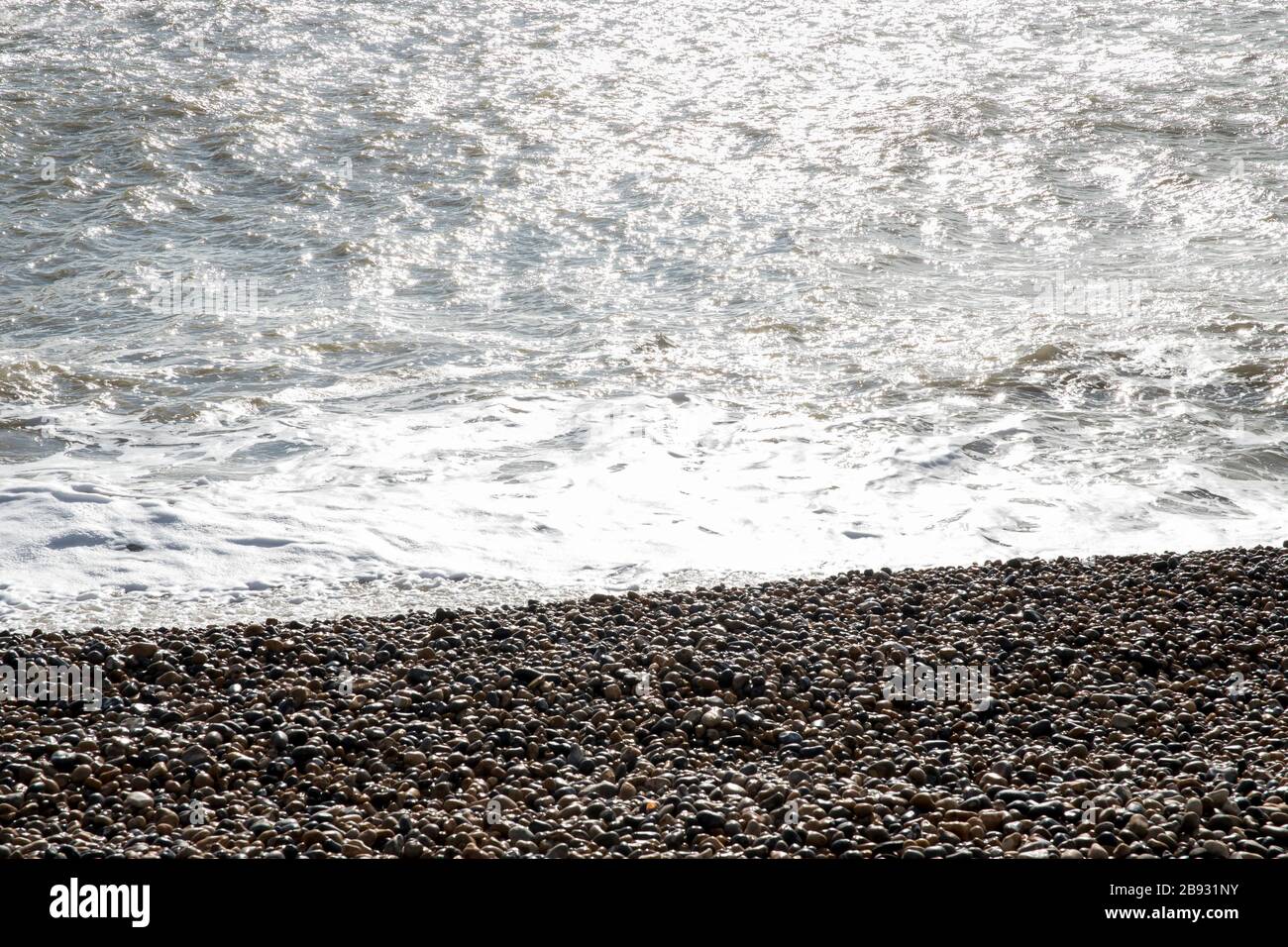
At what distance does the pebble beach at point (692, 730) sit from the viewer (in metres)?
4.13

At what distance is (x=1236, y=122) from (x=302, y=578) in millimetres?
21100

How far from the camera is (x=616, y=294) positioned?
14820 millimetres

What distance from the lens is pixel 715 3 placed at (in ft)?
86.4

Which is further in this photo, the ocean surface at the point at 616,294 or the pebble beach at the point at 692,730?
the ocean surface at the point at 616,294

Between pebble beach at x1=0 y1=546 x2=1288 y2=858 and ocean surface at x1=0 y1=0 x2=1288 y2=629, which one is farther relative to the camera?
ocean surface at x1=0 y1=0 x2=1288 y2=629

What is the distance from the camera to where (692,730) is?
5.16 meters

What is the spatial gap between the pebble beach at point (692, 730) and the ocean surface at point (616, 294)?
112 cm

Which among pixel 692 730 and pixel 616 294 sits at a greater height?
pixel 616 294

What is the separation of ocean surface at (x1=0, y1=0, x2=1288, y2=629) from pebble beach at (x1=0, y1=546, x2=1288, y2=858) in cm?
112

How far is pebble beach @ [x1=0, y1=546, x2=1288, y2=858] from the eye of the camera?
13.6 ft

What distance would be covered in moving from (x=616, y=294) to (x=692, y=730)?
405 inches

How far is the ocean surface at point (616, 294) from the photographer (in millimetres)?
8352

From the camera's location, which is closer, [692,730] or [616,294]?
[692,730]

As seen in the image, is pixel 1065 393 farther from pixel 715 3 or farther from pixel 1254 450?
pixel 715 3
